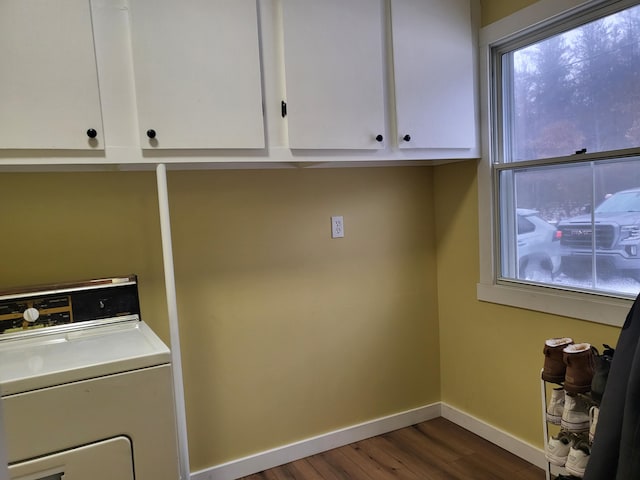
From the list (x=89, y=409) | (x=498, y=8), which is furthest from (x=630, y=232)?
(x=89, y=409)

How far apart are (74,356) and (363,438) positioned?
1673mm

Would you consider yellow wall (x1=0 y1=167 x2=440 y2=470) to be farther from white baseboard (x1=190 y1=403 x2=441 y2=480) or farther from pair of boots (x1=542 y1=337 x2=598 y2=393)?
pair of boots (x1=542 y1=337 x2=598 y2=393)

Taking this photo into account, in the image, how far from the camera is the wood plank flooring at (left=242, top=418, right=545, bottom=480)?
218 centimetres

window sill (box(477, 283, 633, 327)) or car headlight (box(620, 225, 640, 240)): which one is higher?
car headlight (box(620, 225, 640, 240))

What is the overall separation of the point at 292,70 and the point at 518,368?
1700 millimetres

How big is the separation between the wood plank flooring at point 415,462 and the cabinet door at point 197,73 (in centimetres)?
A: 155

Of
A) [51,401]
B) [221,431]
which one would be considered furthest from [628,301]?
[51,401]

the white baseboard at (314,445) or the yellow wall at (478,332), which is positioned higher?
the yellow wall at (478,332)

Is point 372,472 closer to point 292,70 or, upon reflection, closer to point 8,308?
point 8,308

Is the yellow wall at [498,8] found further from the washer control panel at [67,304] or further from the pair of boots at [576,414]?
the washer control panel at [67,304]

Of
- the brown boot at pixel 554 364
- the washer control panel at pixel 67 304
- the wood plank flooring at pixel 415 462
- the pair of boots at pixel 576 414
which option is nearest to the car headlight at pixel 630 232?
the brown boot at pixel 554 364

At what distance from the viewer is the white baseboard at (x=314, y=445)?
2205 mm

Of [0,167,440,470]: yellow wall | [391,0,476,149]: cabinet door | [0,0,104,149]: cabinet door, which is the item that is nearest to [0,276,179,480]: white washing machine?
[0,167,440,470]: yellow wall

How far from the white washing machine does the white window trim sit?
5.25 ft
